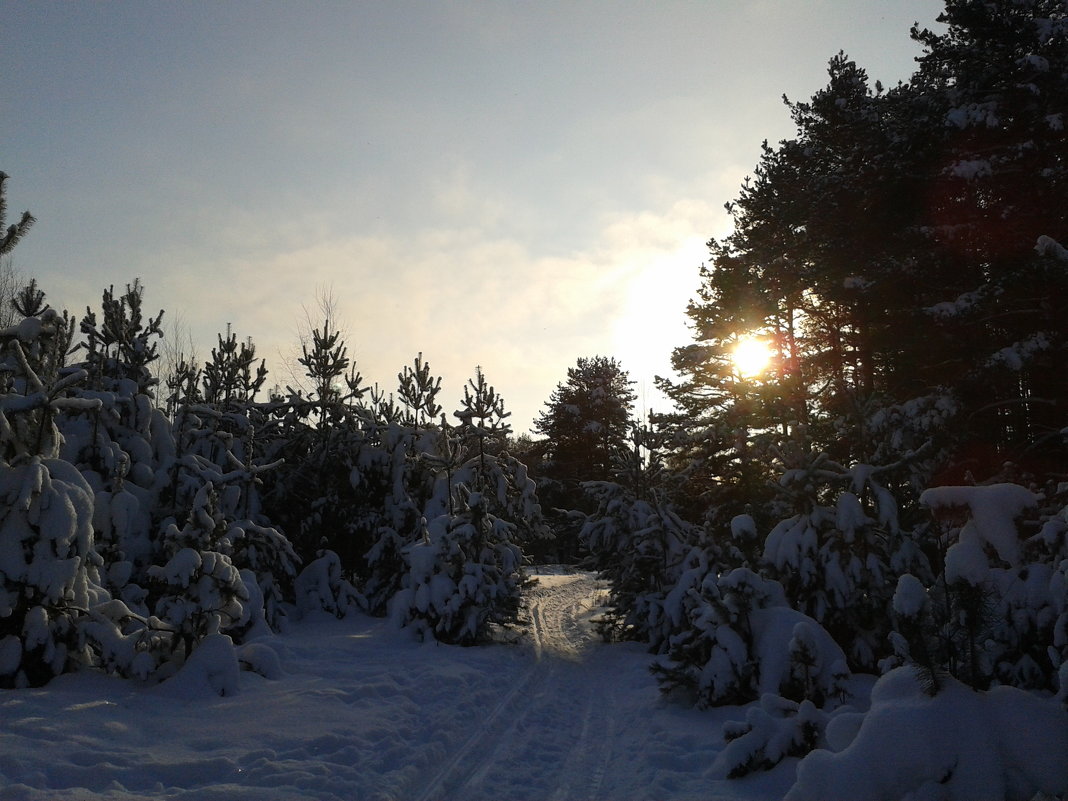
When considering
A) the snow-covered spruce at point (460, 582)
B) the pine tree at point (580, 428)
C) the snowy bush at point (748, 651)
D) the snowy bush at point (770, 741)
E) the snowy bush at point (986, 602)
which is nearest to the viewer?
the snowy bush at point (986, 602)

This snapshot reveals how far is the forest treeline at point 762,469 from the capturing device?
317 inches

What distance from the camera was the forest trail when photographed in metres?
6.76

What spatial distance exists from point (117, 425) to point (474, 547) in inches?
290

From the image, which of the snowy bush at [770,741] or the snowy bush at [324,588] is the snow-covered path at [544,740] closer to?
the snowy bush at [770,741]

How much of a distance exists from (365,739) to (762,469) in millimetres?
15641

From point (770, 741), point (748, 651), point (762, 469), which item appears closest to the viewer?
point (770, 741)

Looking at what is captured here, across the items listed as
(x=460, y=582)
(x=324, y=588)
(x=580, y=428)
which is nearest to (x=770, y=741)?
(x=460, y=582)

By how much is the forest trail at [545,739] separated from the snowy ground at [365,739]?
0.03 metres

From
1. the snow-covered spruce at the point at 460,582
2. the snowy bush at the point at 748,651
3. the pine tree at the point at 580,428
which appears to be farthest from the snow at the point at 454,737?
the pine tree at the point at 580,428

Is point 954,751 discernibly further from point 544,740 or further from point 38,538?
point 38,538

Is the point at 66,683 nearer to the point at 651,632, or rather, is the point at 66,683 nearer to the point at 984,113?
the point at 651,632

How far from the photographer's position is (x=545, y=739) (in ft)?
27.7

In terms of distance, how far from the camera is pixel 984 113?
521 inches

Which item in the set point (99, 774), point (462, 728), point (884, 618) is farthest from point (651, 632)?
point (99, 774)
